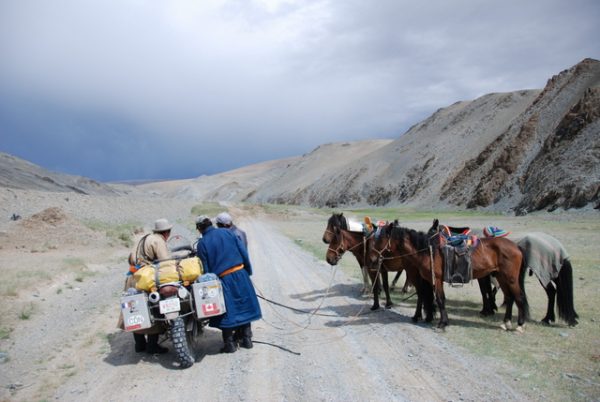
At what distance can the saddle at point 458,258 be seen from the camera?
798 centimetres

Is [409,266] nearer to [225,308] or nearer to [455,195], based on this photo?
[225,308]

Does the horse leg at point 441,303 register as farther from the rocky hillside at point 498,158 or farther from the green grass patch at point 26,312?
the rocky hillside at point 498,158

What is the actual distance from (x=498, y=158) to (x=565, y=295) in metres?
53.3

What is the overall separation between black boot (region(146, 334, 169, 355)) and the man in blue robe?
0.90 m

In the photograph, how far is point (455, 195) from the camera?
5981 cm

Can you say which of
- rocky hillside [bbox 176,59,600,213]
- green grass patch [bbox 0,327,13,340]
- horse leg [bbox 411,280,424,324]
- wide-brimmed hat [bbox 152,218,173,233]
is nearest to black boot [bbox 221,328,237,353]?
wide-brimmed hat [bbox 152,218,173,233]

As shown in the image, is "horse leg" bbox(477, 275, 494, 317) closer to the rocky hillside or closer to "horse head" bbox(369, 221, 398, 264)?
"horse head" bbox(369, 221, 398, 264)

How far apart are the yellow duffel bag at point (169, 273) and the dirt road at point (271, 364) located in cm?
124

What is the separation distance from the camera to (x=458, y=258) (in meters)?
8.04

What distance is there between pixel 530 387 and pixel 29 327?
888cm

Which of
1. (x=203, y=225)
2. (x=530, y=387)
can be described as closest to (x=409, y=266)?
(x=530, y=387)

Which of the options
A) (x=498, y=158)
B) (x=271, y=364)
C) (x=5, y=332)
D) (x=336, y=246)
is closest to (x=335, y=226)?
(x=336, y=246)

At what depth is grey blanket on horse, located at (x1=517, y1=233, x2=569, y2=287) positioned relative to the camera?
311 inches

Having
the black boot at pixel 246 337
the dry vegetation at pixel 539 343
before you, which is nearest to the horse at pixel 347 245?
the dry vegetation at pixel 539 343
